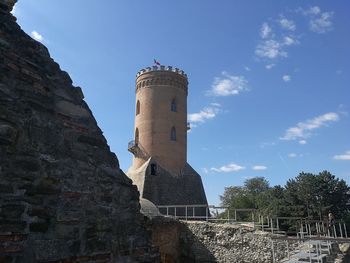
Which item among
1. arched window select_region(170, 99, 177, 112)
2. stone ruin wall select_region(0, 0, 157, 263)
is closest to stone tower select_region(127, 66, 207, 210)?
arched window select_region(170, 99, 177, 112)

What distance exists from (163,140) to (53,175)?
75.2ft

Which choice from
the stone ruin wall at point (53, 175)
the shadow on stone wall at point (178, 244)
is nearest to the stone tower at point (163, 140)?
the shadow on stone wall at point (178, 244)

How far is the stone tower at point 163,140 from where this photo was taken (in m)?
25.1

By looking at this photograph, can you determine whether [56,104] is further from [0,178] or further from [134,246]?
[134,246]

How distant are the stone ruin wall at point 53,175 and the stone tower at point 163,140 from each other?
21.0 metres

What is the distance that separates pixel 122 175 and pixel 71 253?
40.6 inches

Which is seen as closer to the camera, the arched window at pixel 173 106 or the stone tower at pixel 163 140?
the stone tower at pixel 163 140

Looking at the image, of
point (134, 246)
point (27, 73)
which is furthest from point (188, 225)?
point (27, 73)

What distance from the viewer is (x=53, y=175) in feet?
10.3

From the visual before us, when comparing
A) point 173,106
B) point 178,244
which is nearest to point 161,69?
point 173,106

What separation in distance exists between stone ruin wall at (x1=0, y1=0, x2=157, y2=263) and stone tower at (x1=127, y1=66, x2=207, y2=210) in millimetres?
21001

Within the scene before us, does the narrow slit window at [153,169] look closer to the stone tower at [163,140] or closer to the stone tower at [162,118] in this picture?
the stone tower at [163,140]

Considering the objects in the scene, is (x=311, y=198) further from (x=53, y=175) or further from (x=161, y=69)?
(x=53, y=175)

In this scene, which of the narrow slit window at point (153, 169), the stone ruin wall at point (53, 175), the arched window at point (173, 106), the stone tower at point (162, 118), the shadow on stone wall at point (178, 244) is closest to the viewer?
the stone ruin wall at point (53, 175)
